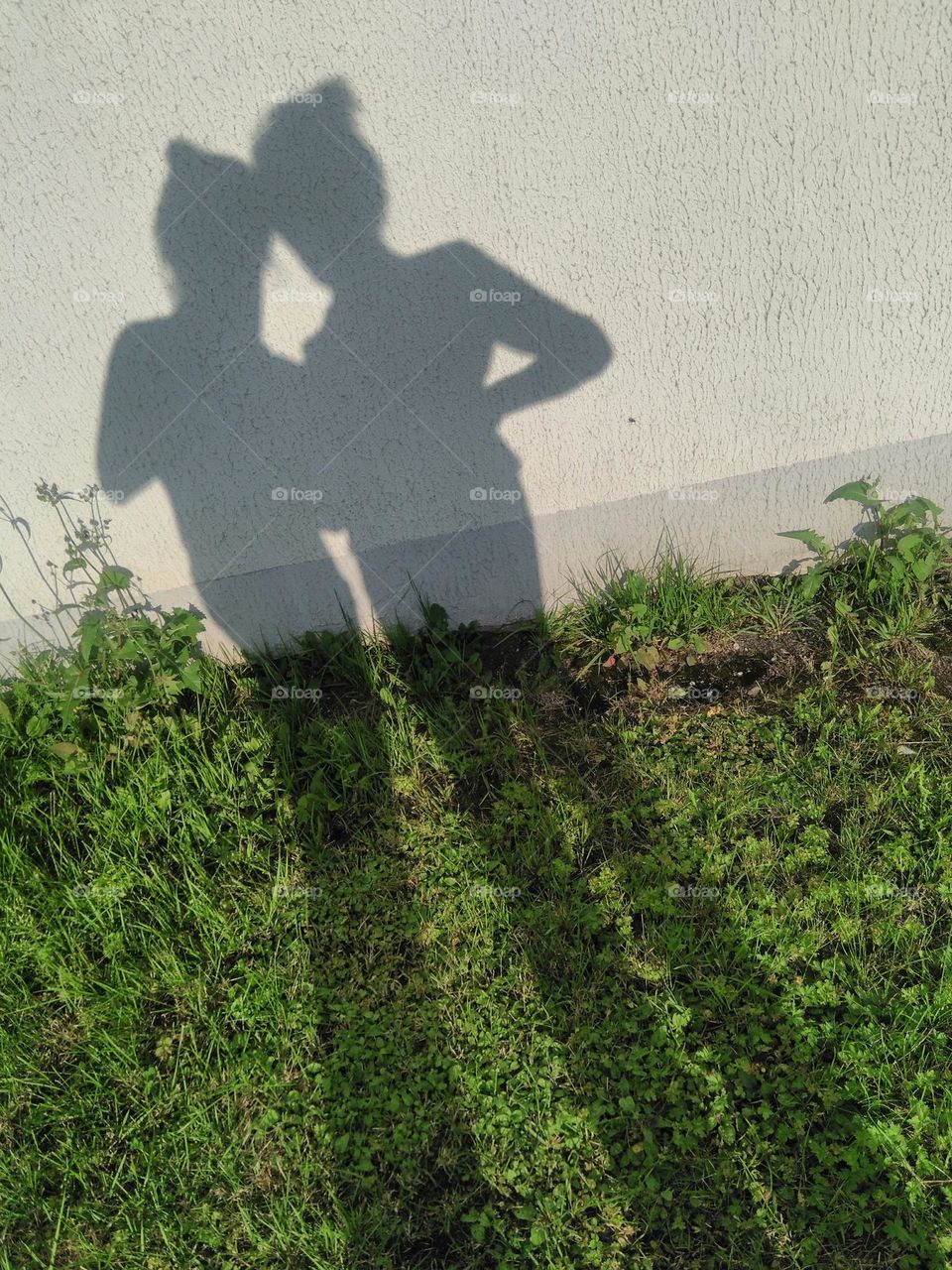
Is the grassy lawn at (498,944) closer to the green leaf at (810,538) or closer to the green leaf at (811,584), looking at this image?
the green leaf at (811,584)

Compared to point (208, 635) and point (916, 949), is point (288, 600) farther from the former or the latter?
point (916, 949)

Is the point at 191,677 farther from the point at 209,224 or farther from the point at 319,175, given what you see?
the point at 319,175

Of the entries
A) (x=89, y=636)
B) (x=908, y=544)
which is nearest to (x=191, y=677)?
(x=89, y=636)

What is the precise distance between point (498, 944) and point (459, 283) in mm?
2239

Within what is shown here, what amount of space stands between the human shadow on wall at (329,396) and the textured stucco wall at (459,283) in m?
0.01

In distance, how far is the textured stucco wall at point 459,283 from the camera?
260 cm

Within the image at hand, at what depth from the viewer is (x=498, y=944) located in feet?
8.68

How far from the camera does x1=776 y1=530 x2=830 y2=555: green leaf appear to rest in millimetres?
3314

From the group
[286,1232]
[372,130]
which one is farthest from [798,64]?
[286,1232]

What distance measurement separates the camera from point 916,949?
2.47 meters

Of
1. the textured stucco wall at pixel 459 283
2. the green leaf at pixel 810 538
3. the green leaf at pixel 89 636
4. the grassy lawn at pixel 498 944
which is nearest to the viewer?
the grassy lawn at pixel 498 944

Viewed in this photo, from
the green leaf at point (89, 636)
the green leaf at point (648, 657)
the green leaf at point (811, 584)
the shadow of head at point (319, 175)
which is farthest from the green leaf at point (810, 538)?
the green leaf at point (89, 636)

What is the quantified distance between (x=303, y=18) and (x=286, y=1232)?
3457 mm

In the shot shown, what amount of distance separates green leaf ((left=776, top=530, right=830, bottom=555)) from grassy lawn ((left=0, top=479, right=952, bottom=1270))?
162 millimetres
